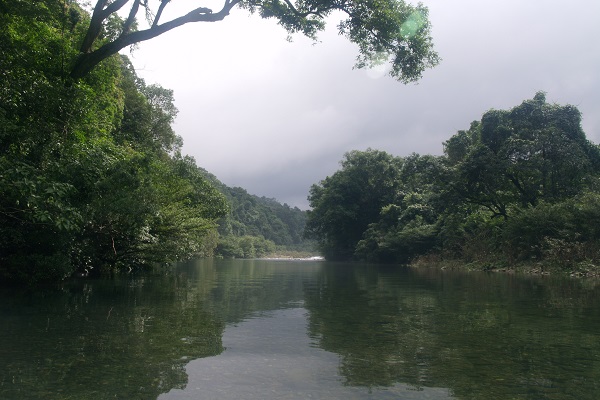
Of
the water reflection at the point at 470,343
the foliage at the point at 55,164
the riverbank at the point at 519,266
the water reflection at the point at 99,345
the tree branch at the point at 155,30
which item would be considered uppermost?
the tree branch at the point at 155,30

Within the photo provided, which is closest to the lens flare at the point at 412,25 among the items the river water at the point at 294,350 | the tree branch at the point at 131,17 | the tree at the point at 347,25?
the tree at the point at 347,25

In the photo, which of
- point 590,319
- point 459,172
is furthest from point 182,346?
point 459,172

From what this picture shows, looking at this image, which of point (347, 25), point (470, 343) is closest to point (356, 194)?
point (347, 25)

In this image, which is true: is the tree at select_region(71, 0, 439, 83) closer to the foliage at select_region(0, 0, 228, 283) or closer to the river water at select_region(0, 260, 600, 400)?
the foliage at select_region(0, 0, 228, 283)

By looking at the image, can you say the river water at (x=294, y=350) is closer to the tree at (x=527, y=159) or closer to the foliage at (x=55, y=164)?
the foliage at (x=55, y=164)

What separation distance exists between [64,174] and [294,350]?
7.57 m

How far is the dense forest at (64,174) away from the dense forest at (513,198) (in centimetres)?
2313

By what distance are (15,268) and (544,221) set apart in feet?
102

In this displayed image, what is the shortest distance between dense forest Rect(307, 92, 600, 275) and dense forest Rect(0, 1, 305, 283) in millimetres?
23128

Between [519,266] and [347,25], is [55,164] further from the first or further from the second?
[519,266]

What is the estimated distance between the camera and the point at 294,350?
24.7 feet

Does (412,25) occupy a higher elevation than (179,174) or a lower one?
higher

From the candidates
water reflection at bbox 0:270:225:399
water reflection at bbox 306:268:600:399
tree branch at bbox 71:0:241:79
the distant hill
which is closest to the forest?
tree branch at bbox 71:0:241:79

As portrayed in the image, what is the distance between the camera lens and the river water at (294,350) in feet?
17.8
